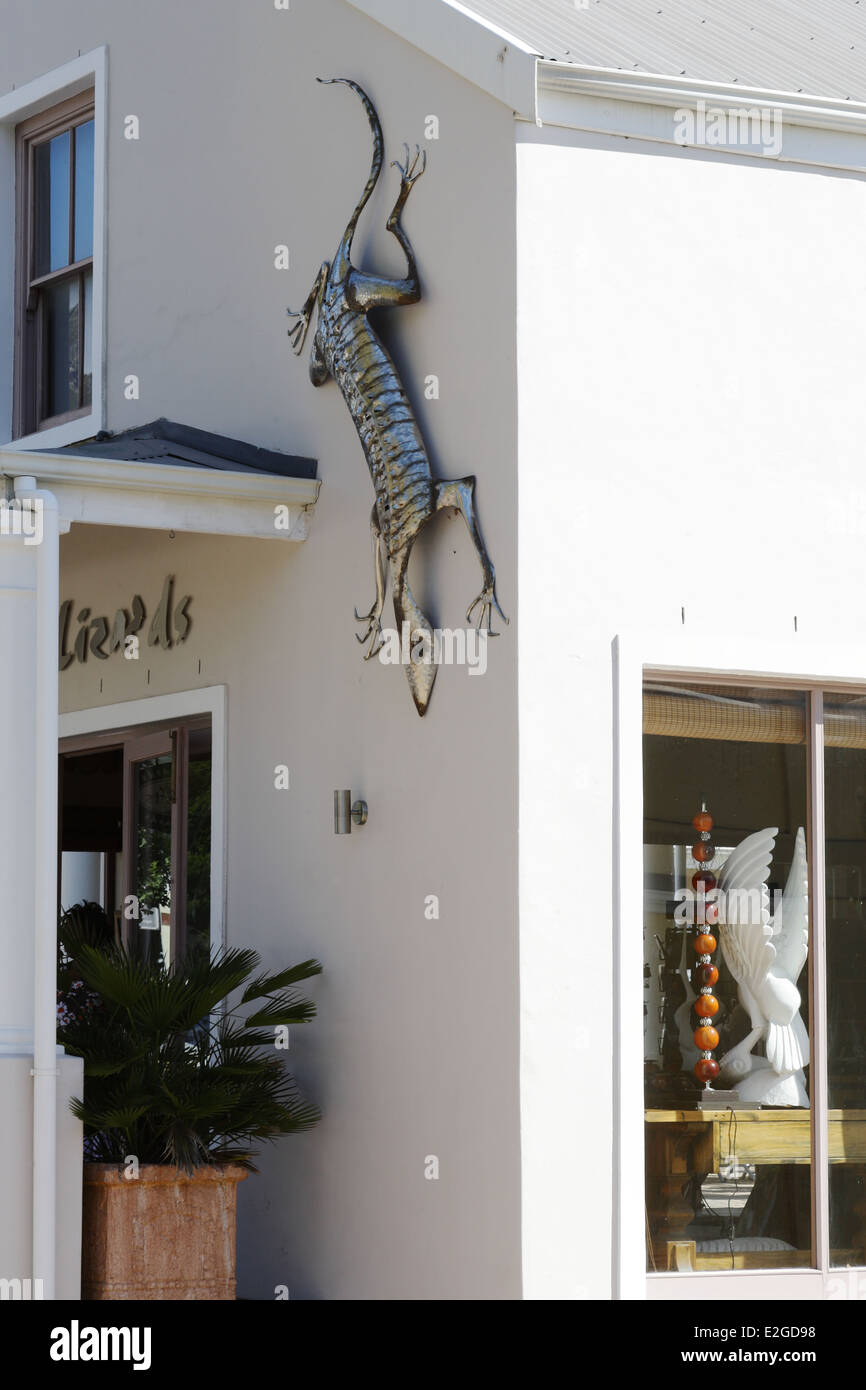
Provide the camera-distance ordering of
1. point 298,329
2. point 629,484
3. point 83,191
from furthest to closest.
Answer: point 83,191 → point 298,329 → point 629,484

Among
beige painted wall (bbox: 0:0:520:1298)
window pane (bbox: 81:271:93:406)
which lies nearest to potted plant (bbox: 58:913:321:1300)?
beige painted wall (bbox: 0:0:520:1298)

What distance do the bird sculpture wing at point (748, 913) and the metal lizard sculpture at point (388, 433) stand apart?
1.38 meters

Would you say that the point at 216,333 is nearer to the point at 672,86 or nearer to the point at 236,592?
the point at 236,592

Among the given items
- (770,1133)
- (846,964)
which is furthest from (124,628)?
(770,1133)

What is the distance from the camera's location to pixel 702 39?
8398 millimetres

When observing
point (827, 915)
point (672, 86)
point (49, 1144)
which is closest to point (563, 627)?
point (827, 915)

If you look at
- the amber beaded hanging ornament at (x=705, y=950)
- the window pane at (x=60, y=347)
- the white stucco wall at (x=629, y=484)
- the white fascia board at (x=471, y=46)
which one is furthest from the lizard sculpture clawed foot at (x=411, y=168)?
the window pane at (x=60, y=347)

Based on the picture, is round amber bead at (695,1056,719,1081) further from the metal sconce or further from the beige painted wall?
the metal sconce

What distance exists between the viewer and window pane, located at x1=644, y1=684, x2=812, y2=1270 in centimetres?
720

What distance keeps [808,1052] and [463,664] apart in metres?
2.08

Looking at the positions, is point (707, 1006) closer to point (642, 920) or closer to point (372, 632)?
point (642, 920)

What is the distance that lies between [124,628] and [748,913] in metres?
3.84

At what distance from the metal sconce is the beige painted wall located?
8 cm

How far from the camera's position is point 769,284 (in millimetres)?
7559
